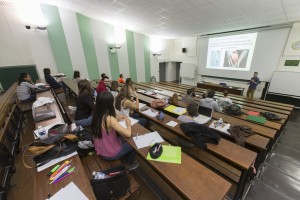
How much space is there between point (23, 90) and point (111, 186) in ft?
12.8

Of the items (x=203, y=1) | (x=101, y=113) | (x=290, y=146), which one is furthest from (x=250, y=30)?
(x=101, y=113)

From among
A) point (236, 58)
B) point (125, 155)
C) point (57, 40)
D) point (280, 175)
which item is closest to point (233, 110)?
point (280, 175)

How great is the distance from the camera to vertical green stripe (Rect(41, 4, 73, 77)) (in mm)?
5160

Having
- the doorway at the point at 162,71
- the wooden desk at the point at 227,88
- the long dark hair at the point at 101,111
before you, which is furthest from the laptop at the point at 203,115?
the doorway at the point at 162,71

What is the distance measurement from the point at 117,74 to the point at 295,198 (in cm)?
749

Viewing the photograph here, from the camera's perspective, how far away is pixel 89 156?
1717 millimetres

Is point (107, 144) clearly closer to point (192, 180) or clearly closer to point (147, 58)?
point (192, 180)

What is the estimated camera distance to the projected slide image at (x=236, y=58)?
20.9 feet

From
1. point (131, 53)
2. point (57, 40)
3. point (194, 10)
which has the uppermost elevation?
point (194, 10)

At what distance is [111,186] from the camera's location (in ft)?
3.67

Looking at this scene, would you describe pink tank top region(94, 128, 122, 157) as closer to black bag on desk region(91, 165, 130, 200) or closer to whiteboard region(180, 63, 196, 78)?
black bag on desk region(91, 165, 130, 200)

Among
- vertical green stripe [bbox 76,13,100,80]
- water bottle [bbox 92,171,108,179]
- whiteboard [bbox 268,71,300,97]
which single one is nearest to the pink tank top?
water bottle [bbox 92,171,108,179]

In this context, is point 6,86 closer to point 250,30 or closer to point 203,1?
point 203,1

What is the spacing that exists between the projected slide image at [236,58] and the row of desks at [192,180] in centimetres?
714
